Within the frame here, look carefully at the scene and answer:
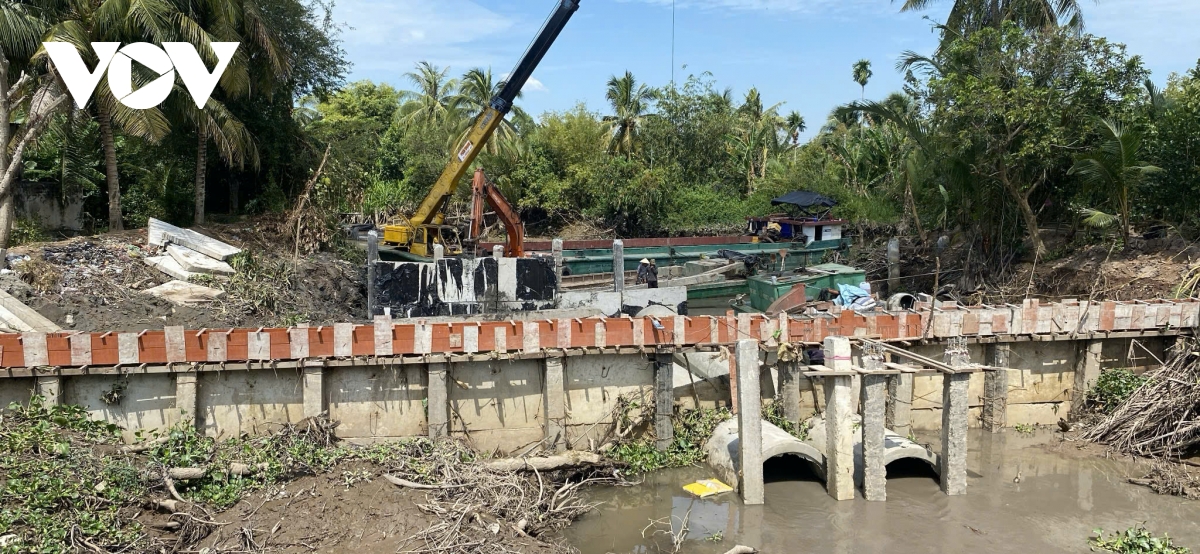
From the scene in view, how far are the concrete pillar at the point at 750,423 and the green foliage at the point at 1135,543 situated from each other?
4089mm

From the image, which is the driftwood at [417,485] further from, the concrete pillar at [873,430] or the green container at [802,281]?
the green container at [802,281]

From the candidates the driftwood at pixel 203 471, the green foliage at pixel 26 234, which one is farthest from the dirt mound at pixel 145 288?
the driftwood at pixel 203 471

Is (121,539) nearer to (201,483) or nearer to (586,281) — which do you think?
(201,483)

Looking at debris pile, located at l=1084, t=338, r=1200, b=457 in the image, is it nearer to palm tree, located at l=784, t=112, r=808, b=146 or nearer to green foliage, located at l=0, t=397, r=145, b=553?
green foliage, located at l=0, t=397, r=145, b=553

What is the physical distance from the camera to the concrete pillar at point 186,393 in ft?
34.4

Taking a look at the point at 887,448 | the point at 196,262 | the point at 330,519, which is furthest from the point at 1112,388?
the point at 196,262

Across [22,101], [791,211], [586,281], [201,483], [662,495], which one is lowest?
[662,495]

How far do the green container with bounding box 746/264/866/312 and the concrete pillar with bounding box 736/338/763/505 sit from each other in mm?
9574

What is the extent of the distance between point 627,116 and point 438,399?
87.9 feet

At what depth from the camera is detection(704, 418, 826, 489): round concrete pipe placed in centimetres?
1089

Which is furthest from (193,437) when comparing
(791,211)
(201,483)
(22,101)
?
(791,211)

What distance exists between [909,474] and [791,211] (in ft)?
66.7

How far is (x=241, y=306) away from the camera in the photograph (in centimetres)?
1489

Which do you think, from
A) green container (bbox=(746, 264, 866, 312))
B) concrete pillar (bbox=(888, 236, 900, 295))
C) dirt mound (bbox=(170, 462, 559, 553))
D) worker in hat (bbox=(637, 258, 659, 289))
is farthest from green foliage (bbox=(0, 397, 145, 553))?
concrete pillar (bbox=(888, 236, 900, 295))
